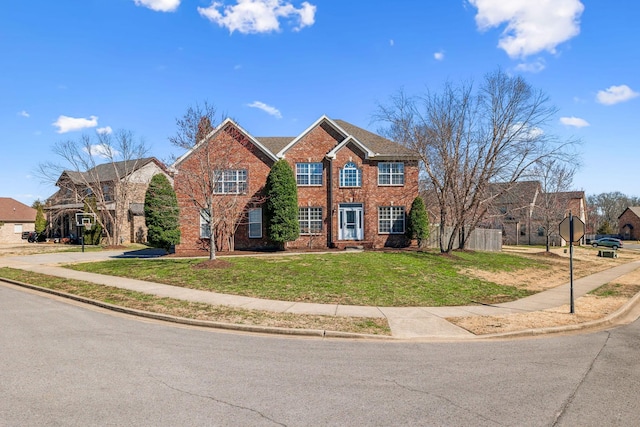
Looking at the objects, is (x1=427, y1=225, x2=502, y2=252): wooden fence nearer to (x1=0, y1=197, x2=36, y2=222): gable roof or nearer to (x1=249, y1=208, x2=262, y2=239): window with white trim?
(x1=249, y1=208, x2=262, y2=239): window with white trim

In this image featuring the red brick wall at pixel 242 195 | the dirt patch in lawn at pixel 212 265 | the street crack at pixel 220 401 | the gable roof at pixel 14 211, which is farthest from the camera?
the gable roof at pixel 14 211

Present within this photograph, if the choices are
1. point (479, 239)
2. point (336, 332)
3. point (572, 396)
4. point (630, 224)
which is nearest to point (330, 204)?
point (479, 239)

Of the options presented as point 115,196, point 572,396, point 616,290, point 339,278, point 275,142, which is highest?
point 275,142

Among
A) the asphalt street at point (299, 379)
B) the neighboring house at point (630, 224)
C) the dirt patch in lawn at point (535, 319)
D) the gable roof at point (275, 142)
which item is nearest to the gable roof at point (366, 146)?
the gable roof at point (275, 142)

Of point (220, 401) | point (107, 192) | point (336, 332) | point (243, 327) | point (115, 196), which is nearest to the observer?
point (220, 401)

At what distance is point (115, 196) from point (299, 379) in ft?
130

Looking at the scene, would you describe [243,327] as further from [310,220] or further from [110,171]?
[110,171]

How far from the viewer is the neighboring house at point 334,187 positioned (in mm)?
27375

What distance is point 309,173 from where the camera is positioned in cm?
2833

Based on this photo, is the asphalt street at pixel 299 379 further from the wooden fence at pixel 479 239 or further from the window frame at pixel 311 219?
the wooden fence at pixel 479 239

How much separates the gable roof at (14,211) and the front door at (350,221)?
4719cm

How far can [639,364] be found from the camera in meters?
7.32

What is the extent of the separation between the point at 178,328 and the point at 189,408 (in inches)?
185

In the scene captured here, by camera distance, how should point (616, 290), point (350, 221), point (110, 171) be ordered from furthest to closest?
point (110, 171)
point (350, 221)
point (616, 290)
